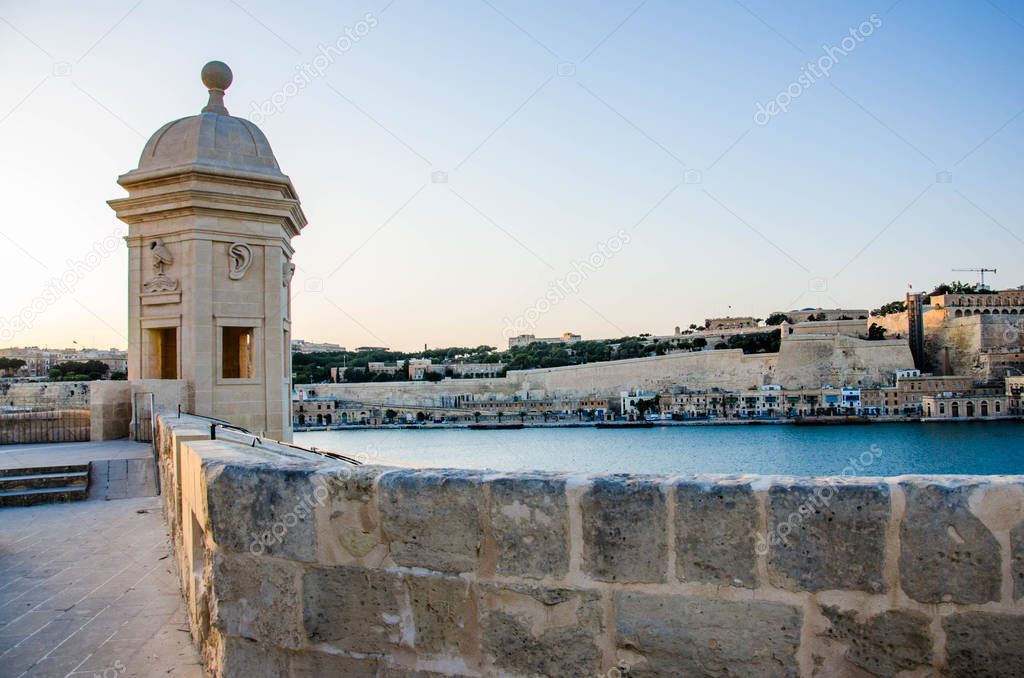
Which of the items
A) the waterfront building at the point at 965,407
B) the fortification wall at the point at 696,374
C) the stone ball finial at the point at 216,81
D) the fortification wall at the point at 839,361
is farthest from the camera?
the fortification wall at the point at 696,374

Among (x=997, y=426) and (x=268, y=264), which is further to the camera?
(x=997, y=426)

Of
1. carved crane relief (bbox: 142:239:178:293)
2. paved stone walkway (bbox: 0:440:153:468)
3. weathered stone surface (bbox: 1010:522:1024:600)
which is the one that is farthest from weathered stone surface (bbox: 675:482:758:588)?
carved crane relief (bbox: 142:239:178:293)

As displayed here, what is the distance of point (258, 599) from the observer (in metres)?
2.34

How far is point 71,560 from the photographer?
173 inches

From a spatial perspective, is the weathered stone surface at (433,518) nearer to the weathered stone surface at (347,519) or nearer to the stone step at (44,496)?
the weathered stone surface at (347,519)

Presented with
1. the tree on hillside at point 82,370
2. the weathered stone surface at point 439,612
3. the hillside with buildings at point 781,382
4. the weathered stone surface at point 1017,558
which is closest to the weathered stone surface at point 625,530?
the weathered stone surface at point 439,612

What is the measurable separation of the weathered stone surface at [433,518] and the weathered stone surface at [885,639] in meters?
1.01

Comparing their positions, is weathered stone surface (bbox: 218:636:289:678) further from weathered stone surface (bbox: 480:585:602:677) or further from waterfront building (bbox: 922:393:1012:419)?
waterfront building (bbox: 922:393:1012:419)

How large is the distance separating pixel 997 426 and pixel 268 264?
258ft

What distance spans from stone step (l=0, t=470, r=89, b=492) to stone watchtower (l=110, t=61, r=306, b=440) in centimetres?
215

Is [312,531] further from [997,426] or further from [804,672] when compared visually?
[997,426]

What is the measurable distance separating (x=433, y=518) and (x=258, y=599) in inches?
29.0

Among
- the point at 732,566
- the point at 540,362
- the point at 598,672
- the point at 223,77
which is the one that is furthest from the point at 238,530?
the point at 540,362

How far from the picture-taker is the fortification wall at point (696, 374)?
88.5 metres
